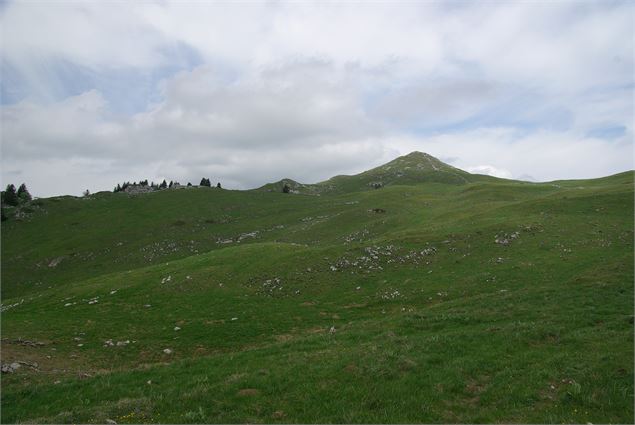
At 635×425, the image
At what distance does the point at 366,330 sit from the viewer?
2361 centimetres

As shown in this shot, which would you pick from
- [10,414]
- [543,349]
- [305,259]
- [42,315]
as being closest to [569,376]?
[543,349]

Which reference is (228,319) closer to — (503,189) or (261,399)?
(261,399)

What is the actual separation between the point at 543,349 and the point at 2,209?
143192mm

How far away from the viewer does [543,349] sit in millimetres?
17688

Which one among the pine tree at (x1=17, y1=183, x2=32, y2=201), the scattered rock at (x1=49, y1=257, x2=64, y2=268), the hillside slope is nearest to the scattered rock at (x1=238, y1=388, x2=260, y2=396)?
the scattered rock at (x1=49, y1=257, x2=64, y2=268)

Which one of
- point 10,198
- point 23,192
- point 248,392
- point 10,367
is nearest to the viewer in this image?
point 248,392

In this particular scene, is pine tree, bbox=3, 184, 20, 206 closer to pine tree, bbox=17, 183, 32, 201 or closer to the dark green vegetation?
pine tree, bbox=17, 183, 32, 201

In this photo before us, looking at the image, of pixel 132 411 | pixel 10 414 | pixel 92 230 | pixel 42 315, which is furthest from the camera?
pixel 92 230

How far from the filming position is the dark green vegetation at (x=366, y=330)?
47.2 ft

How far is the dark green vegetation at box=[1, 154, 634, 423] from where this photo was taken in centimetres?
1440

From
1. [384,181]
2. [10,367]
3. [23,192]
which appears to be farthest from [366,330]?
[23,192]

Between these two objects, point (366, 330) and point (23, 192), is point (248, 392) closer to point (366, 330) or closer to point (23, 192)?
point (366, 330)

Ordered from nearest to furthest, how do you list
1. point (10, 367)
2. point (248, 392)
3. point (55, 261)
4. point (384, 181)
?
1. point (248, 392)
2. point (10, 367)
3. point (55, 261)
4. point (384, 181)

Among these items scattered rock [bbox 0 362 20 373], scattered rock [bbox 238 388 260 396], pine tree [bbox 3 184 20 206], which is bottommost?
scattered rock [bbox 0 362 20 373]
